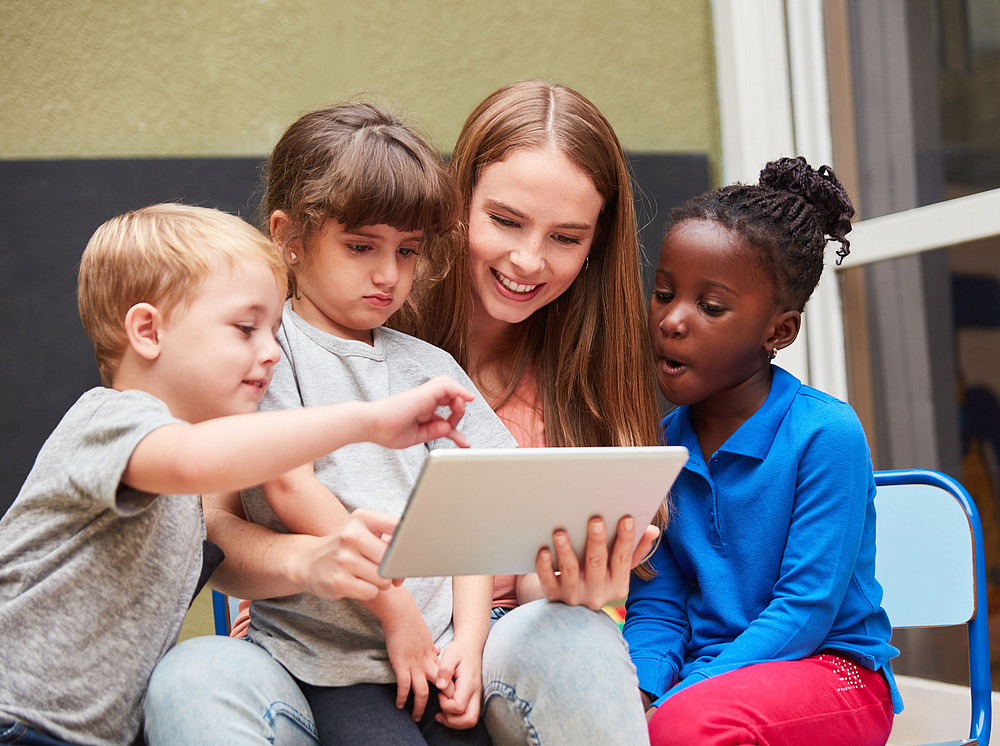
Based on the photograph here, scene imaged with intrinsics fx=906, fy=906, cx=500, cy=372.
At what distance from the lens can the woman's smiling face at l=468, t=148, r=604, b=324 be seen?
1366 millimetres

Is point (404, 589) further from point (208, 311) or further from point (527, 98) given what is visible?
point (527, 98)

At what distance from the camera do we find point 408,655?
101 cm


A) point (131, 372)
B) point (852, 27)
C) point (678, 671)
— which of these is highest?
point (852, 27)

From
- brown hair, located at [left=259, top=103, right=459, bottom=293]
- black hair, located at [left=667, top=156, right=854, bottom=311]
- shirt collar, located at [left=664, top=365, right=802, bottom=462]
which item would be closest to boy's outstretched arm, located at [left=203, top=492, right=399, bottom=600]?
brown hair, located at [left=259, top=103, right=459, bottom=293]

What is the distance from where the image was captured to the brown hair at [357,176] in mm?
1123

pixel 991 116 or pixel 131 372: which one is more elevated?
pixel 991 116

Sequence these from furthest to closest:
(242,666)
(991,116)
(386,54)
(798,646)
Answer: (386,54) < (991,116) < (798,646) < (242,666)

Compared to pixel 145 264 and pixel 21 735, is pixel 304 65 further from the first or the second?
pixel 21 735

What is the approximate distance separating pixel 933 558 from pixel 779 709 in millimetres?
475

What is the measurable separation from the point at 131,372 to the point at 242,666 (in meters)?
0.33

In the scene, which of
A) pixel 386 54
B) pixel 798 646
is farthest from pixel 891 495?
pixel 386 54

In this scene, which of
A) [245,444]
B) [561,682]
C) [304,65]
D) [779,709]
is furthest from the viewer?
[304,65]

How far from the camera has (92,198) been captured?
74.0 inches

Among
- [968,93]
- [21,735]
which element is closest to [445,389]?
[21,735]
